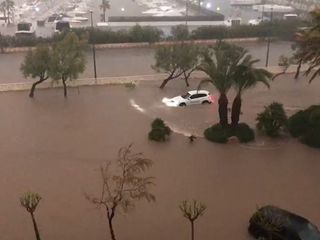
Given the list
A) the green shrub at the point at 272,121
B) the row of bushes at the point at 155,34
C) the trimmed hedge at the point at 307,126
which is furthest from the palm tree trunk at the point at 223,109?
the row of bushes at the point at 155,34

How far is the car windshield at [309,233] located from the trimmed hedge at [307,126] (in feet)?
25.7

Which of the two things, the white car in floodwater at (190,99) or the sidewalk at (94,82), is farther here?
the sidewalk at (94,82)

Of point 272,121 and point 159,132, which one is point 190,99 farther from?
point 272,121

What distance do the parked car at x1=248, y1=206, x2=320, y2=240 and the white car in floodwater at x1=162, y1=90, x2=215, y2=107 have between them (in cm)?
1299

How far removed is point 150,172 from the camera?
2025 centimetres

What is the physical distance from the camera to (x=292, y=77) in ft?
113

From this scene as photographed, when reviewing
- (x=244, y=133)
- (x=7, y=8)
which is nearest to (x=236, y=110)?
(x=244, y=133)

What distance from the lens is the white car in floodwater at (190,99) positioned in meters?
28.5

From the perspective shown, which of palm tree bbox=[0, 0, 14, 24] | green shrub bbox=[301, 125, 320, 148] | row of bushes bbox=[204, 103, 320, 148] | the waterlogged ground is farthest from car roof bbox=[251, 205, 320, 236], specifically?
palm tree bbox=[0, 0, 14, 24]

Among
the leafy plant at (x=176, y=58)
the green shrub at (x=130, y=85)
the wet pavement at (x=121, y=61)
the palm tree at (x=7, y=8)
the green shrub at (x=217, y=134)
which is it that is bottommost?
the green shrub at (x=217, y=134)

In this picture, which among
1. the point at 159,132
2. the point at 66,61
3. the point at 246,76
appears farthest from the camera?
the point at 66,61

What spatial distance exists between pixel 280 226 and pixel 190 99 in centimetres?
1391

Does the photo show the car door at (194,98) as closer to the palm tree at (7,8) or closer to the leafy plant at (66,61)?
the leafy plant at (66,61)

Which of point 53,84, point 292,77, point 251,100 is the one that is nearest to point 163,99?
point 251,100
